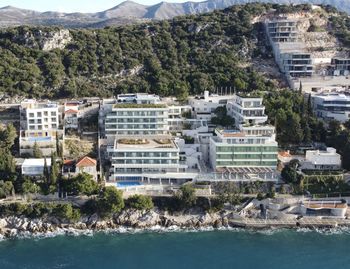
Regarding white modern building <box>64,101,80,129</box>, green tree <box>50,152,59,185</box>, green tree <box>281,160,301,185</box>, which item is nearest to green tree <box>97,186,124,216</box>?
green tree <box>50,152,59,185</box>

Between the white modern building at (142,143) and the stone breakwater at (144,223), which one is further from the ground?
the white modern building at (142,143)

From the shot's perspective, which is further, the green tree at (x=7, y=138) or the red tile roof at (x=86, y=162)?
the green tree at (x=7, y=138)

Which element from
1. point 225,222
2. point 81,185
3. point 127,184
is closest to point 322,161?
point 225,222

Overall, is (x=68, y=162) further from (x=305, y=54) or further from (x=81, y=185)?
(x=305, y=54)

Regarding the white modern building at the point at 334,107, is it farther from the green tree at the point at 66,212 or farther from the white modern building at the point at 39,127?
the green tree at the point at 66,212

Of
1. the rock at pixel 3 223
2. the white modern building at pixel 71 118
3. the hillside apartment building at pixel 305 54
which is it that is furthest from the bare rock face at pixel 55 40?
the rock at pixel 3 223
